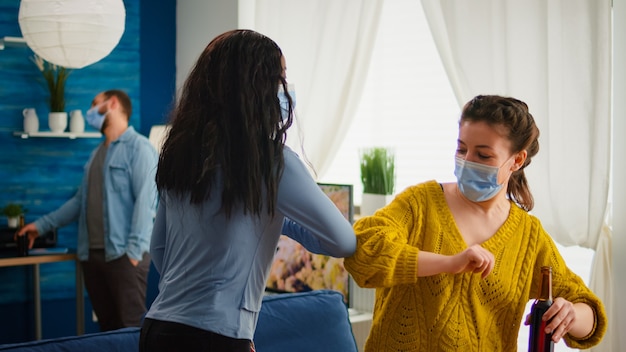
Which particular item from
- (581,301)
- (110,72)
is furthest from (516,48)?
(110,72)

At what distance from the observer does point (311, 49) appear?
171 inches

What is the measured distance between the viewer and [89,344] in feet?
6.38

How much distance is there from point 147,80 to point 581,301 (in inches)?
181

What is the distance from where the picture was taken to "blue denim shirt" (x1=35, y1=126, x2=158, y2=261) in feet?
13.9

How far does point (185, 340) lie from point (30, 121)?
160 inches

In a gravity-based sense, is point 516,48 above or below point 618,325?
above

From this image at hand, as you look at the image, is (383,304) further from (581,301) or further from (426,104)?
(426,104)

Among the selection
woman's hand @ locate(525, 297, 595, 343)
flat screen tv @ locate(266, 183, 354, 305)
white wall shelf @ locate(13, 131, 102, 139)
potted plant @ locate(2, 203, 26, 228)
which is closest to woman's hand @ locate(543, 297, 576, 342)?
woman's hand @ locate(525, 297, 595, 343)

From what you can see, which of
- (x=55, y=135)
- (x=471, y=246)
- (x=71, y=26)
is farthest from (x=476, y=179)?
(x=55, y=135)

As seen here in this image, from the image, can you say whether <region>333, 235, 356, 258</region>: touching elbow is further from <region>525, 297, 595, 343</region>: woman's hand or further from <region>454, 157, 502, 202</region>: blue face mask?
<region>525, 297, 595, 343</region>: woman's hand

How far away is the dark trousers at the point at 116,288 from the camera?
13.9 ft

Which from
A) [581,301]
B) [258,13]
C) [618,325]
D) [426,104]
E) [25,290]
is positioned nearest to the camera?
[581,301]

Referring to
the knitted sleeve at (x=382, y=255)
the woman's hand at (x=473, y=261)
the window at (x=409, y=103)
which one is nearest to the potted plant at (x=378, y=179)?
the window at (x=409, y=103)

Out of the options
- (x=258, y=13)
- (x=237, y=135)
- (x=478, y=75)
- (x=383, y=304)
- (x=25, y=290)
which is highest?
(x=258, y=13)
